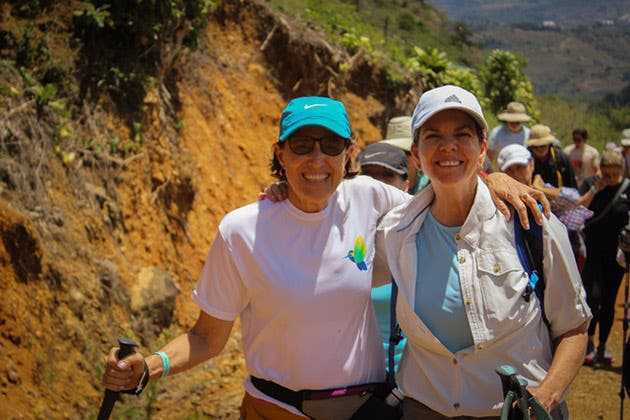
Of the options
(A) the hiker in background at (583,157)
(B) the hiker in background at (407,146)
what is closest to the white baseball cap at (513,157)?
(B) the hiker in background at (407,146)

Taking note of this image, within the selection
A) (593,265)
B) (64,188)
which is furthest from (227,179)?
(593,265)

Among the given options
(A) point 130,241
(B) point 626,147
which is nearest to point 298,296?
(A) point 130,241

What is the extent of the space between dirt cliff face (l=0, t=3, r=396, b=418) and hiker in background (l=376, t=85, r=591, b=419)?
2885 mm

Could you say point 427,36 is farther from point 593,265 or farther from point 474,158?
point 474,158

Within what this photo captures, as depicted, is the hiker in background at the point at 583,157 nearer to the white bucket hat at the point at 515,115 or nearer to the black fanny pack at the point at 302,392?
the white bucket hat at the point at 515,115

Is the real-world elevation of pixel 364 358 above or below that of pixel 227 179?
above

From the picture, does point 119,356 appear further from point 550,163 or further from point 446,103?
point 550,163

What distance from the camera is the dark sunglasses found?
118 inches

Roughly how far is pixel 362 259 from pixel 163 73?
19.0ft

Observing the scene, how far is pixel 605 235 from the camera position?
7.28m

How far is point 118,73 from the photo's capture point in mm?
7375

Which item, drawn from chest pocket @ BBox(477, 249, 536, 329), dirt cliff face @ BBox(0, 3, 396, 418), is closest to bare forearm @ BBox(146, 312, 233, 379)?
chest pocket @ BBox(477, 249, 536, 329)

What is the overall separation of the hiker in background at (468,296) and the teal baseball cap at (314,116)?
32cm

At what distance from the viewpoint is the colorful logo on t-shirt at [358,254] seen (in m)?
3.01
